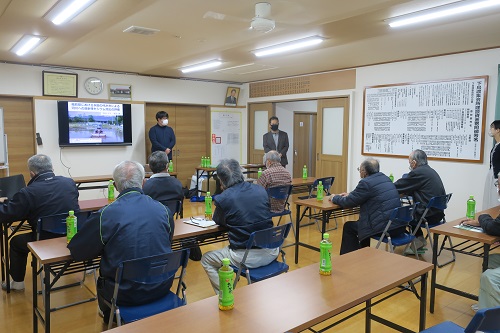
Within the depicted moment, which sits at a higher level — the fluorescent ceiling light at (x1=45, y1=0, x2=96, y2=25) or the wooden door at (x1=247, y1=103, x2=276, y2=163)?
the fluorescent ceiling light at (x1=45, y1=0, x2=96, y2=25)

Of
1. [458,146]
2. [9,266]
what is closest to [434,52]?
[458,146]

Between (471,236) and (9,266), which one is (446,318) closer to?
(471,236)

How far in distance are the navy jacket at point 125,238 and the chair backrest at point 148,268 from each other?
0.19ft

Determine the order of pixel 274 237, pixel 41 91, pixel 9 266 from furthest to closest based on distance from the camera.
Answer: pixel 41 91
pixel 9 266
pixel 274 237

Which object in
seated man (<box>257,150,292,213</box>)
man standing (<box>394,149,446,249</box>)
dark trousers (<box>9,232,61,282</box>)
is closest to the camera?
dark trousers (<box>9,232,61,282</box>)

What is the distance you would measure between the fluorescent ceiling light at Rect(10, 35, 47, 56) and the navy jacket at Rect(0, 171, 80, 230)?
8.21 ft

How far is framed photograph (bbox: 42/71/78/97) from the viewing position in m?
6.55

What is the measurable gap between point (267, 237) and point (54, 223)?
1.71m

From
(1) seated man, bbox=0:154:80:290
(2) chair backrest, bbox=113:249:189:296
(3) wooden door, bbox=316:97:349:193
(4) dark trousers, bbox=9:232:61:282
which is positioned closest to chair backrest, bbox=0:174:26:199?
(1) seated man, bbox=0:154:80:290

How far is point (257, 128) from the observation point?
9.01 metres

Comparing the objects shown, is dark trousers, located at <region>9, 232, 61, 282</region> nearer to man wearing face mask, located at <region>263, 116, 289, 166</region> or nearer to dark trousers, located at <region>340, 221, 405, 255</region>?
dark trousers, located at <region>340, 221, 405, 255</region>

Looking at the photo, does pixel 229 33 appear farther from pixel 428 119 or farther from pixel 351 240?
pixel 428 119

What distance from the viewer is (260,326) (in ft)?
4.76

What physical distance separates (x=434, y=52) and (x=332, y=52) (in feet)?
4.96
